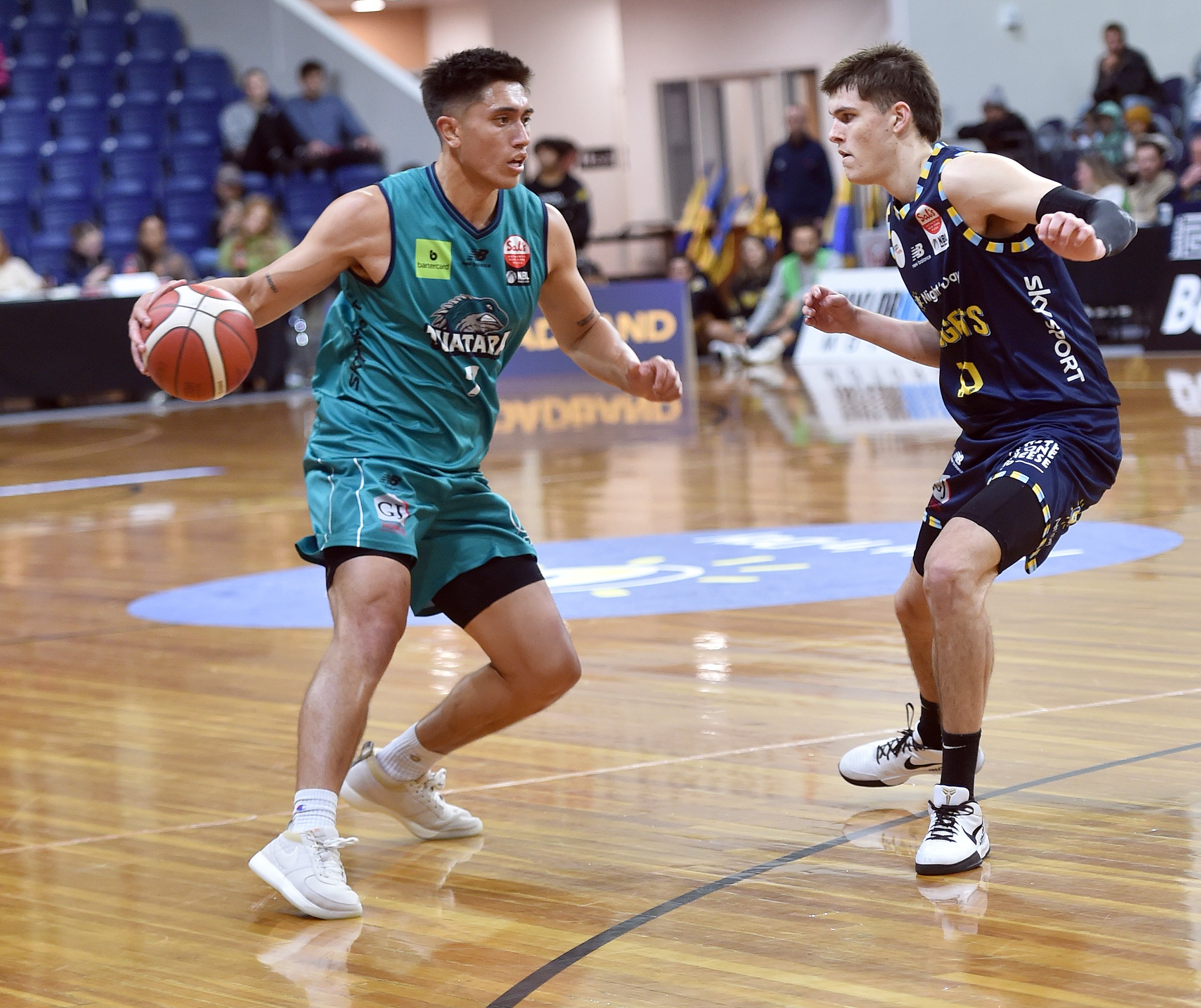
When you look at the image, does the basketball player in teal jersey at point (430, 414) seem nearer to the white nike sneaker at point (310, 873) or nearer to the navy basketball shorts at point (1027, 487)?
the white nike sneaker at point (310, 873)

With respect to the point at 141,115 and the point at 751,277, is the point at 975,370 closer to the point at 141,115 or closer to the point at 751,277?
the point at 751,277

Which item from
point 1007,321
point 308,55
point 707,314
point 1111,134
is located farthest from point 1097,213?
point 308,55

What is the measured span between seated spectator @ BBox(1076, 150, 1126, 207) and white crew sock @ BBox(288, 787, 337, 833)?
1433 centimetres

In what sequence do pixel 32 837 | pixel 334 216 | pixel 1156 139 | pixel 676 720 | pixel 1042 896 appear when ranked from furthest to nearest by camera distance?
1. pixel 1156 139
2. pixel 676 720
3. pixel 32 837
4. pixel 334 216
5. pixel 1042 896

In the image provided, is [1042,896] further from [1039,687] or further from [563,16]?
[563,16]

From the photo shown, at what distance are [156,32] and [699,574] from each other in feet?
53.8

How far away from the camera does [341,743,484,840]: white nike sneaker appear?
3.98 meters

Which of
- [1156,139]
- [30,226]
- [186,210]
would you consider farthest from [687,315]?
[30,226]

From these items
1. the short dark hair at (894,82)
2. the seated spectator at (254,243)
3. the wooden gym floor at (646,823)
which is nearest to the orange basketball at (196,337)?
the wooden gym floor at (646,823)

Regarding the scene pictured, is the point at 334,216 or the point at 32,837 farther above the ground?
the point at 334,216

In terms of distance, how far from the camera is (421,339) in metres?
3.84

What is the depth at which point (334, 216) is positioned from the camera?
12.4 ft

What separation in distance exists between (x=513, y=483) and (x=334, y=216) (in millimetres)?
6436

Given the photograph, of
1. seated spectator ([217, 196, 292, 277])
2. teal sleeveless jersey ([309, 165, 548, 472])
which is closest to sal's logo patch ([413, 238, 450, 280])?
teal sleeveless jersey ([309, 165, 548, 472])
